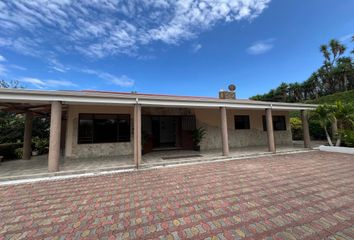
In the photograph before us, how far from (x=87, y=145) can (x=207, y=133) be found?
7.15 meters

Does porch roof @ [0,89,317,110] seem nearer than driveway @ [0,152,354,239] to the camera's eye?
No

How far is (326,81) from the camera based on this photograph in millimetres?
24219

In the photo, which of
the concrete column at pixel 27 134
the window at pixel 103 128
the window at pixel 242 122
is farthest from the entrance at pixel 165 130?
the concrete column at pixel 27 134

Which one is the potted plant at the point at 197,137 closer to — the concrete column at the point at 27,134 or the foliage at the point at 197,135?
the foliage at the point at 197,135

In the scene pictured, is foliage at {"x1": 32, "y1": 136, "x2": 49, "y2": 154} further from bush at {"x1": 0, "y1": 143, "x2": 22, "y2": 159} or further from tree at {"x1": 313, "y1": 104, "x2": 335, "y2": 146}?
tree at {"x1": 313, "y1": 104, "x2": 335, "y2": 146}

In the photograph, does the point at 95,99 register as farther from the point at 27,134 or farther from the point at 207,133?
the point at 207,133

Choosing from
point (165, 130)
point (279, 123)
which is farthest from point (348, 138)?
point (165, 130)

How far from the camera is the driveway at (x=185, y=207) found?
7.64 feet

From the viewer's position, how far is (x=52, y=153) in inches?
210

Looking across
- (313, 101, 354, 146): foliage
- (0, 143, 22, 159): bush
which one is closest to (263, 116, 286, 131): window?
(313, 101, 354, 146): foliage

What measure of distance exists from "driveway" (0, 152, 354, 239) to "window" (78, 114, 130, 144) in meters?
3.73

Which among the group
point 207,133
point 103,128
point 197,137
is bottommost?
point 197,137

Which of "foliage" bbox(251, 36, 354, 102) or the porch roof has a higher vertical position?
"foliage" bbox(251, 36, 354, 102)

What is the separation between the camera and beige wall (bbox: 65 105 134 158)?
802cm
